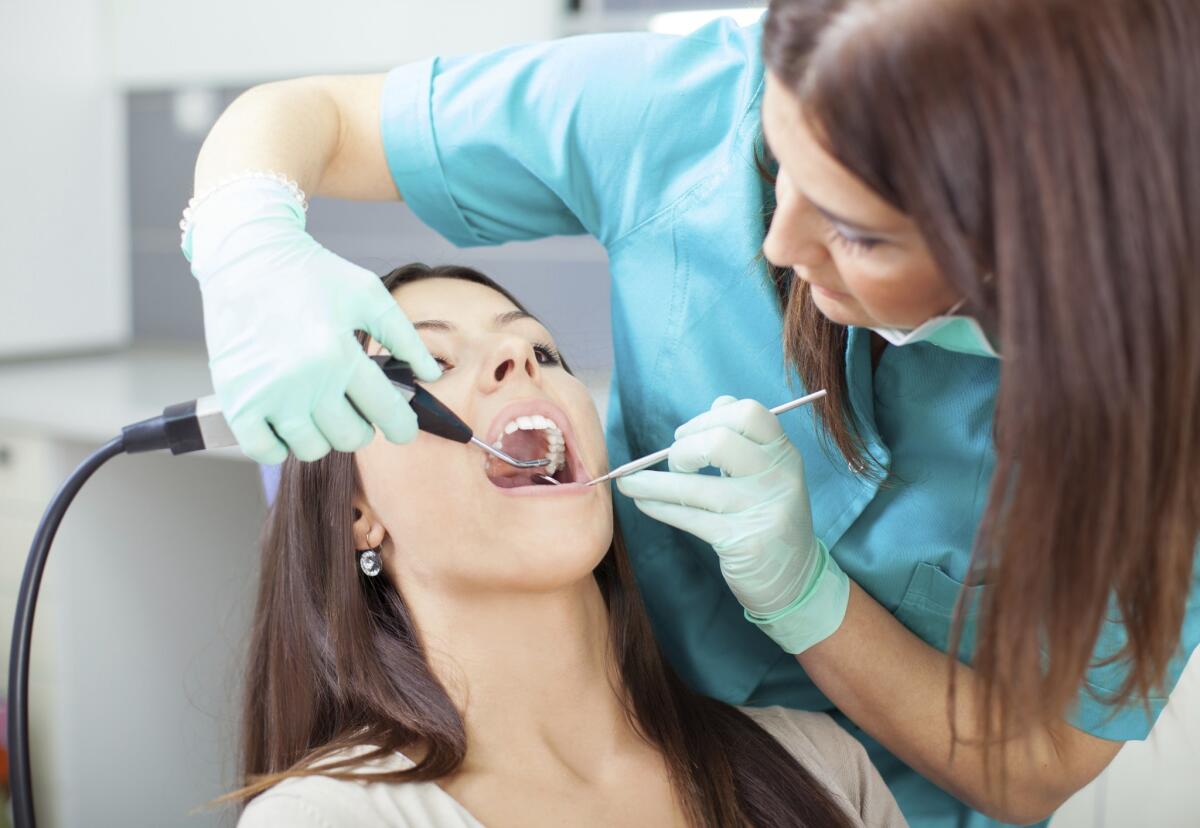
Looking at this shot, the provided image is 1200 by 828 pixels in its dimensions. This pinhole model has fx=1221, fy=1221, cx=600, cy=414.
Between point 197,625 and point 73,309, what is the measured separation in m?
0.94

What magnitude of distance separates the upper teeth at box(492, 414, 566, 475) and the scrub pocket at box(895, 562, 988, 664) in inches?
15.4

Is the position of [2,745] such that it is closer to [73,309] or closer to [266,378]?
[73,309]

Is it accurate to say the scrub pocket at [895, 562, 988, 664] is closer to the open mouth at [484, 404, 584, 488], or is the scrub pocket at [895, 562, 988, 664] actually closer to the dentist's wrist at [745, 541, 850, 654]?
the dentist's wrist at [745, 541, 850, 654]

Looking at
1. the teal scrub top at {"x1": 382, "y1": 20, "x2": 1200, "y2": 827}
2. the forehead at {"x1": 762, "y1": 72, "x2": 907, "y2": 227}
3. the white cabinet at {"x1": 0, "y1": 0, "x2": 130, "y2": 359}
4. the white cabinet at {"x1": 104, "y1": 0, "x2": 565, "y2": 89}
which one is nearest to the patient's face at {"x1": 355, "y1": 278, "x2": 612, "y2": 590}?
the teal scrub top at {"x1": 382, "y1": 20, "x2": 1200, "y2": 827}

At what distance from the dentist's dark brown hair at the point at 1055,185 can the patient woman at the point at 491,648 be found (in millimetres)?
548

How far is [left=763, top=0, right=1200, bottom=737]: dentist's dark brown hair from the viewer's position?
0.71m

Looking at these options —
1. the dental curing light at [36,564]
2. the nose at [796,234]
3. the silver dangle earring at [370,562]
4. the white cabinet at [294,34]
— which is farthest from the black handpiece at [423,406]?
the white cabinet at [294,34]

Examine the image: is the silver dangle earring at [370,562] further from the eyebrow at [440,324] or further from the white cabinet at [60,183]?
the white cabinet at [60,183]

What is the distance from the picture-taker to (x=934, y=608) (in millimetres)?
1265

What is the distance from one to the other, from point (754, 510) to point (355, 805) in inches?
17.4

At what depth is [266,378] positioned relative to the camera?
99 cm

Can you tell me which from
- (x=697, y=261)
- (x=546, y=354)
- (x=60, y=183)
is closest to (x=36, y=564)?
(x=546, y=354)

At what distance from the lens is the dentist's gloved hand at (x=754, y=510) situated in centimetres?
114

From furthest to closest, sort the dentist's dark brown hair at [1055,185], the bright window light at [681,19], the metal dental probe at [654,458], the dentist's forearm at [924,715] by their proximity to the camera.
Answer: the bright window light at [681,19] → the dentist's forearm at [924,715] → the metal dental probe at [654,458] → the dentist's dark brown hair at [1055,185]
